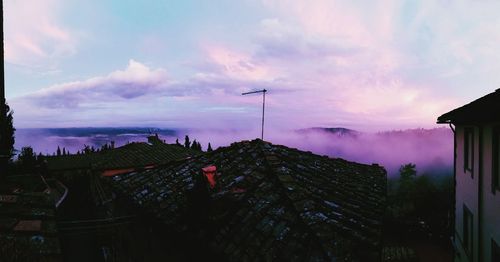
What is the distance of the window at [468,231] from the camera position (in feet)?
40.2

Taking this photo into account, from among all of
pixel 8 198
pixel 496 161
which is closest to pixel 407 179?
pixel 496 161

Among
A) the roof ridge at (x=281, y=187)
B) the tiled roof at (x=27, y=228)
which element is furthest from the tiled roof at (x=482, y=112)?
the tiled roof at (x=27, y=228)

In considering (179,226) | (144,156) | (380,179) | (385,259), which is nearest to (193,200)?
(179,226)

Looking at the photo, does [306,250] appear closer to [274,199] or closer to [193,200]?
[274,199]

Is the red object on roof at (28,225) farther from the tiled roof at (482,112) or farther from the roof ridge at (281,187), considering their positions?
the tiled roof at (482,112)

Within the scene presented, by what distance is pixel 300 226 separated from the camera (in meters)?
4.77

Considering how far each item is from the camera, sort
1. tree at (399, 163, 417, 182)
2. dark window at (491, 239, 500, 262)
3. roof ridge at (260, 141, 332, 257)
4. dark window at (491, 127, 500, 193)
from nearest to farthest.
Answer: roof ridge at (260, 141, 332, 257) < dark window at (491, 239, 500, 262) < dark window at (491, 127, 500, 193) < tree at (399, 163, 417, 182)

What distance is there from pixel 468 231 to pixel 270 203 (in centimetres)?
1131

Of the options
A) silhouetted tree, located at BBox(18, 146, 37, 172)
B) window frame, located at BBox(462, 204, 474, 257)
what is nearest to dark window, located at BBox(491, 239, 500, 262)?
window frame, located at BBox(462, 204, 474, 257)

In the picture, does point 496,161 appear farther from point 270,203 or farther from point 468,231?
point 270,203

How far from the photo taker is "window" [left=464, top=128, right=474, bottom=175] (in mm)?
12259

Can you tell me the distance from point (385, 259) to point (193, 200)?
1403 cm

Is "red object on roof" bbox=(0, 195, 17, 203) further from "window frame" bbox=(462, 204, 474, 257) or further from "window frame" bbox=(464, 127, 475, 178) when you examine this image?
"window frame" bbox=(462, 204, 474, 257)

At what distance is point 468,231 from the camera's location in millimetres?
13000
